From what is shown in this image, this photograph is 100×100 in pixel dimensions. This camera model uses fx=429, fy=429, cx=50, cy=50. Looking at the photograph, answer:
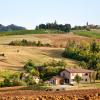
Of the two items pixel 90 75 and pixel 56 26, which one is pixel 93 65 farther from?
pixel 56 26

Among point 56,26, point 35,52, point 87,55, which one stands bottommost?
point 35,52

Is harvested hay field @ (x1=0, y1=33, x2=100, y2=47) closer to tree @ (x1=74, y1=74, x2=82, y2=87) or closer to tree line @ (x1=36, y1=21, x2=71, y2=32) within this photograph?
tree line @ (x1=36, y1=21, x2=71, y2=32)

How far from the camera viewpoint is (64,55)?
72.6m

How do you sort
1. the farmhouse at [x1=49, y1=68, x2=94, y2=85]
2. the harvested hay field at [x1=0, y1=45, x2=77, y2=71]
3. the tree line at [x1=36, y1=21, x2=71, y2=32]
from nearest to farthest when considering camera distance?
the farmhouse at [x1=49, y1=68, x2=94, y2=85] < the harvested hay field at [x1=0, y1=45, x2=77, y2=71] < the tree line at [x1=36, y1=21, x2=71, y2=32]

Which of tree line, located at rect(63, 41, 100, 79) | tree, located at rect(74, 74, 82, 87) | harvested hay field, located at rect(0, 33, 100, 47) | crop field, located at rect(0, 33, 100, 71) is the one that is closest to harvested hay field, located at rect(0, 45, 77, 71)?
crop field, located at rect(0, 33, 100, 71)

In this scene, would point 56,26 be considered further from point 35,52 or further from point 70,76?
point 70,76

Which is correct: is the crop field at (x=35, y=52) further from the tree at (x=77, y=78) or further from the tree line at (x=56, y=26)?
the tree line at (x=56, y=26)

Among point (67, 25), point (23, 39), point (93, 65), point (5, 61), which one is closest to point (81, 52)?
point (93, 65)

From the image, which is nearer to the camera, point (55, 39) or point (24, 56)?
point (24, 56)

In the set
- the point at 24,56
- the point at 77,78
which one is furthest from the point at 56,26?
the point at 77,78

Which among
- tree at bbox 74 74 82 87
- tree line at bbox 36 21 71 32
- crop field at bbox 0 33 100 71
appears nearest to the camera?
tree at bbox 74 74 82 87

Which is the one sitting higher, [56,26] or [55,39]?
[56,26]

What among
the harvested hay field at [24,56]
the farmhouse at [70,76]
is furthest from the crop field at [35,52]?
the farmhouse at [70,76]

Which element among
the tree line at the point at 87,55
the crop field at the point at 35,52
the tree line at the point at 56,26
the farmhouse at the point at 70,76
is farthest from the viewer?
the tree line at the point at 56,26
